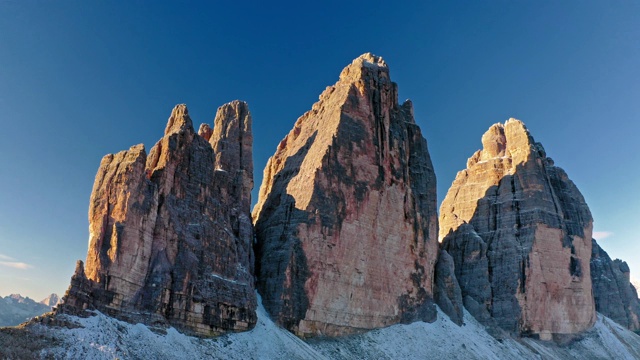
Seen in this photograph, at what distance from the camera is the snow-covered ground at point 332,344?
35719mm

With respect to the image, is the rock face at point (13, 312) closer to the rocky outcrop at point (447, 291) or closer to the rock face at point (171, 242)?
the rocky outcrop at point (447, 291)

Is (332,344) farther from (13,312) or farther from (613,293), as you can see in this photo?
(13,312)

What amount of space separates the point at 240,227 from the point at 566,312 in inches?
1963

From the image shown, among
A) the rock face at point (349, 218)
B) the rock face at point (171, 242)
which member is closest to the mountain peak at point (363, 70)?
the rock face at point (349, 218)

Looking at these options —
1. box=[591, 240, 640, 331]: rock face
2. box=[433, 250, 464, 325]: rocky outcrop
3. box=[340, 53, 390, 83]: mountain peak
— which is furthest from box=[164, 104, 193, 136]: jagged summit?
box=[591, 240, 640, 331]: rock face

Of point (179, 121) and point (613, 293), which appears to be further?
point (613, 293)

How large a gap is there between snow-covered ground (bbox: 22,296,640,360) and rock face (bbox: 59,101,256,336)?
165cm

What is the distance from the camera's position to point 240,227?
180 feet

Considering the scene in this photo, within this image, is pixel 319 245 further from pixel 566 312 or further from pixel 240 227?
pixel 566 312

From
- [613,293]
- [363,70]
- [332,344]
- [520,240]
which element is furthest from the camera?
[613,293]

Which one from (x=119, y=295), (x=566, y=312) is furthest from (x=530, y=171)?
(x=119, y=295)

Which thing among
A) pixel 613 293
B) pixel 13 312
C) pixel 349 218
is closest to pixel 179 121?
pixel 349 218

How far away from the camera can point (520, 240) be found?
266 feet

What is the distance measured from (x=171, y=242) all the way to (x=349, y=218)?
1965 centimetres
